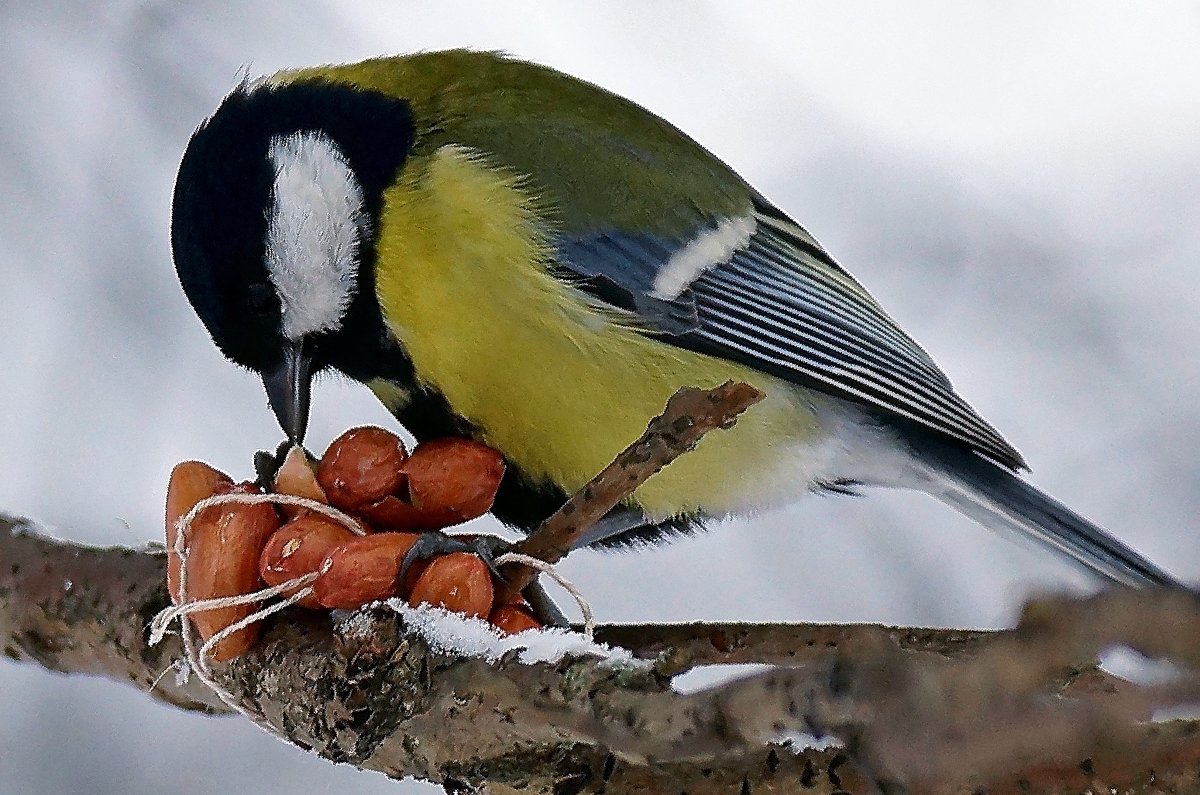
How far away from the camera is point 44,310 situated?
1084 millimetres

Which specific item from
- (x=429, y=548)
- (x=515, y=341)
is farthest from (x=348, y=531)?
(x=515, y=341)

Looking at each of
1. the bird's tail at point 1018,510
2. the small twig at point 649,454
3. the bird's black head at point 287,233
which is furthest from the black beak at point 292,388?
the bird's tail at point 1018,510

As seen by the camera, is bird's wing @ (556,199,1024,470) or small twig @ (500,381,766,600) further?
bird's wing @ (556,199,1024,470)

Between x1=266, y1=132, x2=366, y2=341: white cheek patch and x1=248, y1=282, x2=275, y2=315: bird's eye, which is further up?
x1=266, y1=132, x2=366, y2=341: white cheek patch

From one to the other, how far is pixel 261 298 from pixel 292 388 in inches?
2.3

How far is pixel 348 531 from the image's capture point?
0.58 meters

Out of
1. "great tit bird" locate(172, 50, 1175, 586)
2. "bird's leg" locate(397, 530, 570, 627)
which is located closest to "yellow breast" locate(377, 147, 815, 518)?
"great tit bird" locate(172, 50, 1175, 586)

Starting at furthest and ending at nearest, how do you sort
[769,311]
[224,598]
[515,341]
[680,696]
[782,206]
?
[782,206] < [769,311] < [515,341] < [224,598] < [680,696]

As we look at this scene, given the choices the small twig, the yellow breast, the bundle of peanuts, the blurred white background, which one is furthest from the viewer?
the blurred white background

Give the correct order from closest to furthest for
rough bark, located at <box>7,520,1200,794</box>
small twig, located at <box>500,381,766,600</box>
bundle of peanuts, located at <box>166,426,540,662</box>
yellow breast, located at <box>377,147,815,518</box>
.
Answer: rough bark, located at <box>7,520,1200,794</box>
small twig, located at <box>500,381,766,600</box>
bundle of peanuts, located at <box>166,426,540,662</box>
yellow breast, located at <box>377,147,815,518</box>

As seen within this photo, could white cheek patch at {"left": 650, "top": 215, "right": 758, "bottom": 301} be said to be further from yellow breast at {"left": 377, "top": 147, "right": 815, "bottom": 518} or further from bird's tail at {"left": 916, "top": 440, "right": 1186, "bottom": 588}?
bird's tail at {"left": 916, "top": 440, "right": 1186, "bottom": 588}

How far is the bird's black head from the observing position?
26.6 inches

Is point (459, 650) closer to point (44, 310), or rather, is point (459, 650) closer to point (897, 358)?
point (897, 358)

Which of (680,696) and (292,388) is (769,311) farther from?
(680,696)
